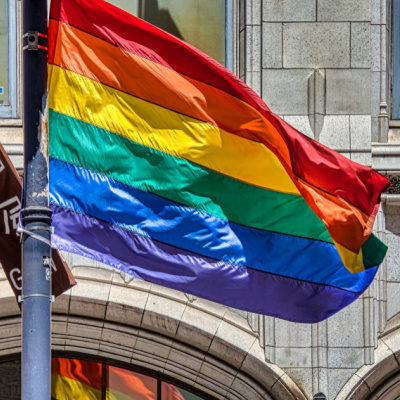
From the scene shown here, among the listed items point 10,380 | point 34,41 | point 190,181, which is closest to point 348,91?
point 190,181

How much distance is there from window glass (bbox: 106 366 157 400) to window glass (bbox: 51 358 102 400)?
112 mm

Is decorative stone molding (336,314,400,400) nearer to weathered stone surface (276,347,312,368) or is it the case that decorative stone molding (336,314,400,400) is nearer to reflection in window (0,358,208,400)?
weathered stone surface (276,347,312,368)

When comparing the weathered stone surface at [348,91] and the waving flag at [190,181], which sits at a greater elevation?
the weathered stone surface at [348,91]

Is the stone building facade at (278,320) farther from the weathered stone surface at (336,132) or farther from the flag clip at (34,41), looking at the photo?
the flag clip at (34,41)

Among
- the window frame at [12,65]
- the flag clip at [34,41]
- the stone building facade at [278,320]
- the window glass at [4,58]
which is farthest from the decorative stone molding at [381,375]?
the flag clip at [34,41]

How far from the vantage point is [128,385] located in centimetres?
1181

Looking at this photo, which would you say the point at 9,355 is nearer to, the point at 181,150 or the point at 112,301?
the point at 112,301

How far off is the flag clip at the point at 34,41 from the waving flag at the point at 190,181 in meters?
0.51

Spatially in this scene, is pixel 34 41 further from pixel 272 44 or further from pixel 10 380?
pixel 10 380

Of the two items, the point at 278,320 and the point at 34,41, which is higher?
the point at 278,320

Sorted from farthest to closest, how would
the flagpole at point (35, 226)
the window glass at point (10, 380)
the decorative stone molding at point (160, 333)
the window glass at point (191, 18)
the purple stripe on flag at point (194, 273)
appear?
the window glass at point (191, 18), the window glass at point (10, 380), the decorative stone molding at point (160, 333), the purple stripe on flag at point (194, 273), the flagpole at point (35, 226)

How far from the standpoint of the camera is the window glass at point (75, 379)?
1158 centimetres

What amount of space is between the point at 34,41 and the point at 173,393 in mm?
5837

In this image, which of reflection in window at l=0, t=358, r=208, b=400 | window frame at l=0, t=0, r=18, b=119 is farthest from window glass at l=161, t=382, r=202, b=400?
window frame at l=0, t=0, r=18, b=119
